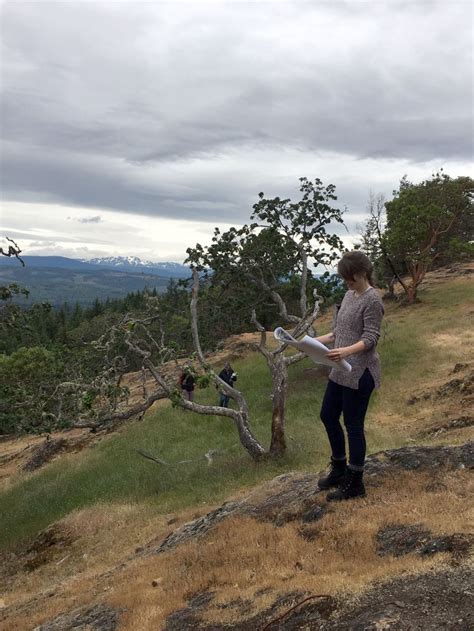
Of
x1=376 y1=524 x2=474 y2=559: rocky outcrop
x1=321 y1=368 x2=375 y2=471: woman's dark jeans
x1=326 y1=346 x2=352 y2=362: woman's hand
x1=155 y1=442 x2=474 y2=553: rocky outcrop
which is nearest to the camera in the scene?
x1=376 y1=524 x2=474 y2=559: rocky outcrop

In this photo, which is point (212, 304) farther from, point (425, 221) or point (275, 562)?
point (425, 221)

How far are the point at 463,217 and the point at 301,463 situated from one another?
3613 centimetres

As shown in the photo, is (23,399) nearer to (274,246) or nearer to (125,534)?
(125,534)

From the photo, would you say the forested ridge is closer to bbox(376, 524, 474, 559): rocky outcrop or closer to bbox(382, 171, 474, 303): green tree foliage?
bbox(382, 171, 474, 303): green tree foliage

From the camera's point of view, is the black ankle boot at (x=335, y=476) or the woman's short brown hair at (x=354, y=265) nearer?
the woman's short brown hair at (x=354, y=265)

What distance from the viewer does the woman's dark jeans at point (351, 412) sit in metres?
6.07

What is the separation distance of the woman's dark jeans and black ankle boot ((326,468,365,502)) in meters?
0.22

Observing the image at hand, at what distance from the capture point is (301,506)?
7.20m

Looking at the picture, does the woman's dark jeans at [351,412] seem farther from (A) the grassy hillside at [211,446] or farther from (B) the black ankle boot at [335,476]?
(A) the grassy hillside at [211,446]

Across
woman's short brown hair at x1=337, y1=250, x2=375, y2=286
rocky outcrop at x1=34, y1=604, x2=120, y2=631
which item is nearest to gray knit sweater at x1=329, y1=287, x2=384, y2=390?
Result: woman's short brown hair at x1=337, y1=250, x2=375, y2=286

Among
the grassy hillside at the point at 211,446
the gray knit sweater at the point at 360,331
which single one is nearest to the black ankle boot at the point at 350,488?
the gray knit sweater at the point at 360,331

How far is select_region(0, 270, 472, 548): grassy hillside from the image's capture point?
14977 mm

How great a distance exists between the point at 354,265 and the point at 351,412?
5.93 feet

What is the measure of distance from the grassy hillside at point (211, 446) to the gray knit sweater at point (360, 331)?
26.2 feet
